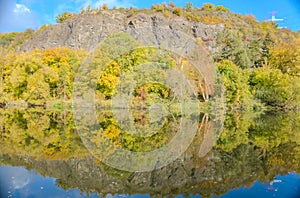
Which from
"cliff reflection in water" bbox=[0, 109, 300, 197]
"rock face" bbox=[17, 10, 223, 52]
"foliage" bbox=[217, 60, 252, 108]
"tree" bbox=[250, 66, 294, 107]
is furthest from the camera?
"rock face" bbox=[17, 10, 223, 52]

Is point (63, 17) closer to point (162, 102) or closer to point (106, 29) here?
point (106, 29)

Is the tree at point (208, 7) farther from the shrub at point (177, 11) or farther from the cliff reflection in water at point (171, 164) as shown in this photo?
the cliff reflection in water at point (171, 164)

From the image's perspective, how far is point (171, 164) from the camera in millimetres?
9125

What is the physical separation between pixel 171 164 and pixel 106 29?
4721 cm

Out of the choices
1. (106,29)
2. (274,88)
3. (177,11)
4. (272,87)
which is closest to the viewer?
(274,88)

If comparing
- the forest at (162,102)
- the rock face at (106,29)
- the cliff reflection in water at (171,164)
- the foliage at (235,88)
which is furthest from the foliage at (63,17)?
the cliff reflection in water at (171,164)

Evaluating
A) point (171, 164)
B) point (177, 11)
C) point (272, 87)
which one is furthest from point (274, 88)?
point (177, 11)

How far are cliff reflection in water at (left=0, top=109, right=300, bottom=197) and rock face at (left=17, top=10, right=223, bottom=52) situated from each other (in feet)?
130

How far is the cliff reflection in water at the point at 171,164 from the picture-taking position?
23.9 feet

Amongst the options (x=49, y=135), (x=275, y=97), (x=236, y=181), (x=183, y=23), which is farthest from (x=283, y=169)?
(x=183, y=23)

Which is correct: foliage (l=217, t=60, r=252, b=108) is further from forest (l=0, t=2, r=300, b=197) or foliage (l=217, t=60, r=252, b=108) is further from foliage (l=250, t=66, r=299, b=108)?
foliage (l=250, t=66, r=299, b=108)

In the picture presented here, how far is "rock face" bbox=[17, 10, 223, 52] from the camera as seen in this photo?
175 ft

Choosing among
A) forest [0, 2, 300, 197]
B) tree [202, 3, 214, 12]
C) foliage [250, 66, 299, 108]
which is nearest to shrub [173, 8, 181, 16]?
forest [0, 2, 300, 197]

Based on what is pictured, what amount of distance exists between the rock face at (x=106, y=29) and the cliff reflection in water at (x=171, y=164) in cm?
3957
